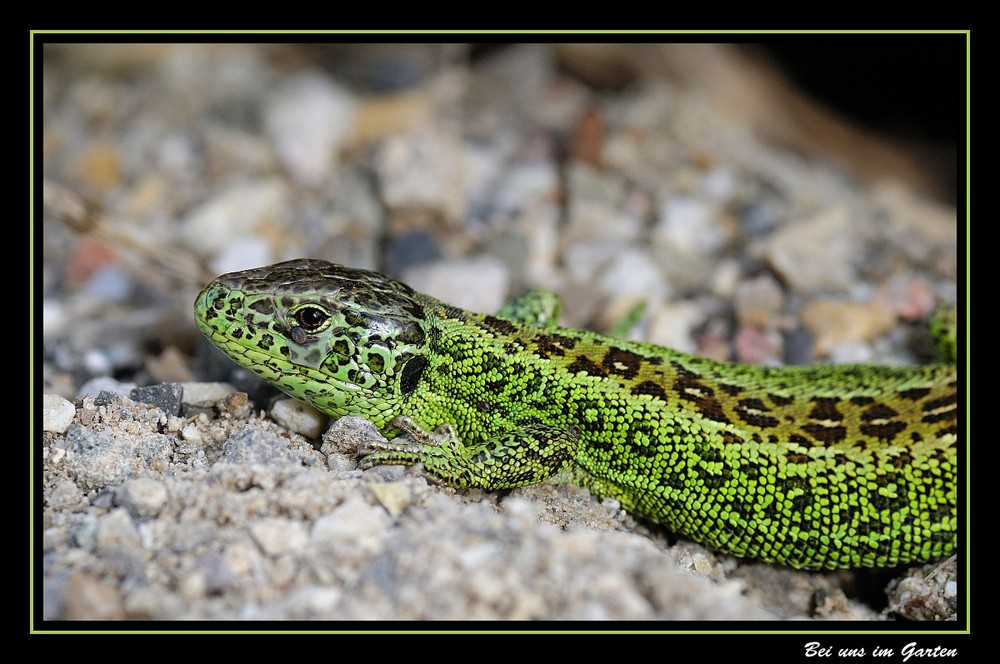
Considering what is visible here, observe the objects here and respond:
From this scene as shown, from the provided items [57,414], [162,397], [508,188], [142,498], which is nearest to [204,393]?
[162,397]

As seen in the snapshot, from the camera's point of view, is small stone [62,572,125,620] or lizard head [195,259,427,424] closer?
small stone [62,572,125,620]

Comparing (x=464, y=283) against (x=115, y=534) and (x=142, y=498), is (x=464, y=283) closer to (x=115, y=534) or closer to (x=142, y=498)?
(x=142, y=498)

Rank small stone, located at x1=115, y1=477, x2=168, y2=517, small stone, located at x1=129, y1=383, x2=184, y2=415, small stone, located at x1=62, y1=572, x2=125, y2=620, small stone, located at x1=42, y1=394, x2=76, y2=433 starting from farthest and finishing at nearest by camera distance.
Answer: small stone, located at x1=129, y1=383, x2=184, y2=415
small stone, located at x1=42, y1=394, x2=76, y2=433
small stone, located at x1=115, y1=477, x2=168, y2=517
small stone, located at x1=62, y1=572, x2=125, y2=620

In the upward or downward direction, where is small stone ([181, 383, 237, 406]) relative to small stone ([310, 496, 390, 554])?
upward

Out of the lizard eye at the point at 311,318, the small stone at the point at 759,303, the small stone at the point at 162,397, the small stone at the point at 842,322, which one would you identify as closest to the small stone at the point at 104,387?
the small stone at the point at 162,397

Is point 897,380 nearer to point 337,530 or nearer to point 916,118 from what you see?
point 337,530

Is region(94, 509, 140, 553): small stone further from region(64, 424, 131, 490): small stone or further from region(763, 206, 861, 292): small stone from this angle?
region(763, 206, 861, 292): small stone

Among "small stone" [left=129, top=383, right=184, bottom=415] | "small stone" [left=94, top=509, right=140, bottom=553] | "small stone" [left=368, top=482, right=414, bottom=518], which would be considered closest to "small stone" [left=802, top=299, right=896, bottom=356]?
"small stone" [left=368, top=482, right=414, bottom=518]

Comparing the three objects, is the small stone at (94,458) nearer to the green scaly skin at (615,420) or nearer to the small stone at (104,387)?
the small stone at (104,387)

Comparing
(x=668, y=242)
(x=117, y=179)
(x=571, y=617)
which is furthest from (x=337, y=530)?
(x=117, y=179)
